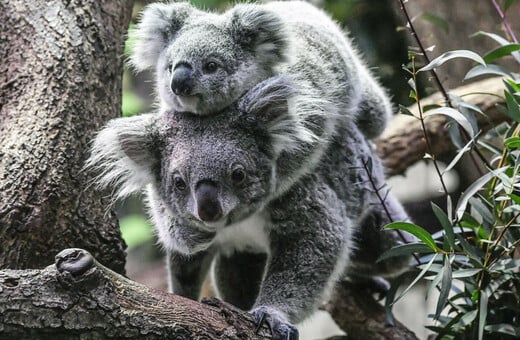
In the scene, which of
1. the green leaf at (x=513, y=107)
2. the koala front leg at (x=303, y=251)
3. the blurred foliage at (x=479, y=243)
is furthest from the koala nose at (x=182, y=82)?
the green leaf at (x=513, y=107)

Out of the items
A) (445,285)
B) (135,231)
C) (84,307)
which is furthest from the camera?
(135,231)

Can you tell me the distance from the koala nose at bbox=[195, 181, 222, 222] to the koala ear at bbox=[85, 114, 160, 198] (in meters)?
0.42

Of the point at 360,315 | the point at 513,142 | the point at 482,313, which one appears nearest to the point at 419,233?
the point at 482,313

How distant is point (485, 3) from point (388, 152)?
5.13 feet

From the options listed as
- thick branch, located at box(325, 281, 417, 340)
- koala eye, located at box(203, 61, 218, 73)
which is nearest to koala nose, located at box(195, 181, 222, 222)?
koala eye, located at box(203, 61, 218, 73)

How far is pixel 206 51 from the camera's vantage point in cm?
305

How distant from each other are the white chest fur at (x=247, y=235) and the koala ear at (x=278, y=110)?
15.7 inches

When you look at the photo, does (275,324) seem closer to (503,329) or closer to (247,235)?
(247,235)

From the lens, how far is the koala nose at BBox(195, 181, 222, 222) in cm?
287

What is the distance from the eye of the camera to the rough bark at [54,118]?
9.91 feet

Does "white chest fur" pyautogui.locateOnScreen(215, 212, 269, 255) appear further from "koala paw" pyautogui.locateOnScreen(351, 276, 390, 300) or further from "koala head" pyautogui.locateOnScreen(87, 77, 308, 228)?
"koala paw" pyautogui.locateOnScreen(351, 276, 390, 300)

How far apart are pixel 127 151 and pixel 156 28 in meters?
0.63

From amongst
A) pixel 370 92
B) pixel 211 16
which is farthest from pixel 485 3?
pixel 211 16

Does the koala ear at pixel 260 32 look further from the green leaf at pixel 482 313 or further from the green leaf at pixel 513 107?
the green leaf at pixel 482 313
